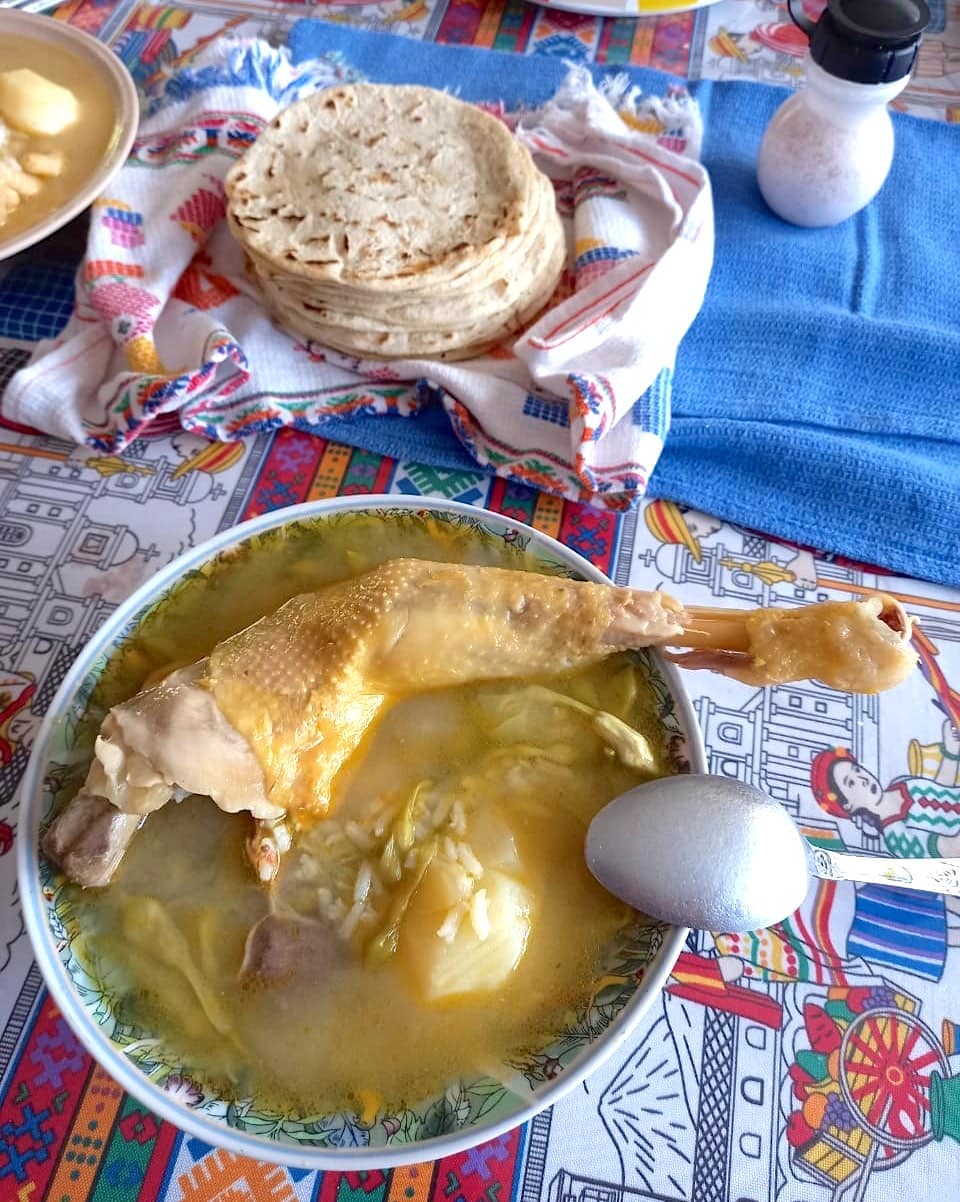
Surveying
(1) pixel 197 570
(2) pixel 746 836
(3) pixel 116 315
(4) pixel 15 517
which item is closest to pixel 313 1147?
(2) pixel 746 836

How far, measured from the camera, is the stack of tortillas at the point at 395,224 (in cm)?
126

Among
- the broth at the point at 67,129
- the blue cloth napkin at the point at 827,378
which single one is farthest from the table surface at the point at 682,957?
the broth at the point at 67,129

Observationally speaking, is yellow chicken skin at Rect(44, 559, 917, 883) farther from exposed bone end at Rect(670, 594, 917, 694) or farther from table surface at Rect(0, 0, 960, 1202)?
table surface at Rect(0, 0, 960, 1202)

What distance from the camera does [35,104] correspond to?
1437 mm

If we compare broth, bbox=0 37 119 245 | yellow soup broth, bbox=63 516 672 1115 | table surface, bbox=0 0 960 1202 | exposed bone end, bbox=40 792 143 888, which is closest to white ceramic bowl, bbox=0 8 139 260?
broth, bbox=0 37 119 245

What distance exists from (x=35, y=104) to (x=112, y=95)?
0.39 ft

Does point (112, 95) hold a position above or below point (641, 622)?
above

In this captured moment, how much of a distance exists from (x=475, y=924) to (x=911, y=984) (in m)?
0.50

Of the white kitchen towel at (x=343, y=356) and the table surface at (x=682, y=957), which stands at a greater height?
the white kitchen towel at (x=343, y=356)

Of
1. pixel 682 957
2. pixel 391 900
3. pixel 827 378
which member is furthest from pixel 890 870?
pixel 827 378

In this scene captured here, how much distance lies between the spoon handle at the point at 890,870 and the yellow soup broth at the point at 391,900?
20cm

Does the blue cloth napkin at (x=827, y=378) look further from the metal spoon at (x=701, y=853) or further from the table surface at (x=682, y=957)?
the metal spoon at (x=701, y=853)

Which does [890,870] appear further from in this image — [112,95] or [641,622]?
[112,95]

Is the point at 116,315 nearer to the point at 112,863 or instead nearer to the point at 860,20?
the point at 112,863
